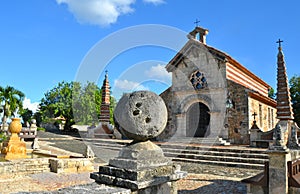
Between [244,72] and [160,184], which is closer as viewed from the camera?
[160,184]

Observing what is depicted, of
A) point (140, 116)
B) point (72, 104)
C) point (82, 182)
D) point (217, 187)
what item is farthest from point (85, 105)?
point (140, 116)

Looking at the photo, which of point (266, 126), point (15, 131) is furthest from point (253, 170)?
point (266, 126)

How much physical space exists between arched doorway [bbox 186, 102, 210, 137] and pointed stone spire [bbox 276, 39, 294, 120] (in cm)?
660

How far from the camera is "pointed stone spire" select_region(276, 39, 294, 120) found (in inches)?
587

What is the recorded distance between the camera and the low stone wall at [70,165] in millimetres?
9320

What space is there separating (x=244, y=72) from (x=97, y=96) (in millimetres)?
29731

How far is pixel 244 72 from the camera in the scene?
896 inches

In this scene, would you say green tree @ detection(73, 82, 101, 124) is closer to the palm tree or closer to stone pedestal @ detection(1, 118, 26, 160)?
the palm tree

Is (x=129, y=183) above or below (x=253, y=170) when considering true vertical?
above

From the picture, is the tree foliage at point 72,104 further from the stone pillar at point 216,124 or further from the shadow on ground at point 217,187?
the shadow on ground at point 217,187

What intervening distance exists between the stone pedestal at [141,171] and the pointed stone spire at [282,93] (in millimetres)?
13701

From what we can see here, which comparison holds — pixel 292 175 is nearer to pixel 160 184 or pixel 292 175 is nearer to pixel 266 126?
pixel 160 184

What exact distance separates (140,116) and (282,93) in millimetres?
14508

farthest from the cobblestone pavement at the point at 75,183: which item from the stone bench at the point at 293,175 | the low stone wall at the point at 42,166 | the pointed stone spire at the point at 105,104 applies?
the pointed stone spire at the point at 105,104
